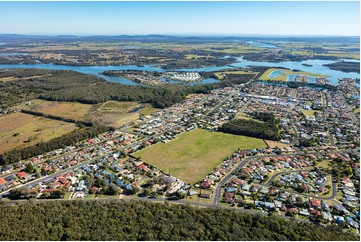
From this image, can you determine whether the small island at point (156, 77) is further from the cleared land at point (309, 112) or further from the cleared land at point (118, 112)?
the cleared land at point (309, 112)

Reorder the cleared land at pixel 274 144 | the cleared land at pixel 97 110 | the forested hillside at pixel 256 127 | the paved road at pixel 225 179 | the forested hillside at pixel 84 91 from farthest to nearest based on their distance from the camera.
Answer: the forested hillside at pixel 84 91, the cleared land at pixel 97 110, the forested hillside at pixel 256 127, the cleared land at pixel 274 144, the paved road at pixel 225 179

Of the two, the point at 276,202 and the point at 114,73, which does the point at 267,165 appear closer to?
the point at 276,202

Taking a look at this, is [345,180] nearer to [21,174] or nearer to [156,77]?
[21,174]

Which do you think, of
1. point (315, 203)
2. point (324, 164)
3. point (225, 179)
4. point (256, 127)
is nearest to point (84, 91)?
point (256, 127)

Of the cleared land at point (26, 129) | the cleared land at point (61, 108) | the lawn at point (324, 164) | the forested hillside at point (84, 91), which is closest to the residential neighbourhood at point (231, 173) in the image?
the lawn at point (324, 164)

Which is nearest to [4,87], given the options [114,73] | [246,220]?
[114,73]

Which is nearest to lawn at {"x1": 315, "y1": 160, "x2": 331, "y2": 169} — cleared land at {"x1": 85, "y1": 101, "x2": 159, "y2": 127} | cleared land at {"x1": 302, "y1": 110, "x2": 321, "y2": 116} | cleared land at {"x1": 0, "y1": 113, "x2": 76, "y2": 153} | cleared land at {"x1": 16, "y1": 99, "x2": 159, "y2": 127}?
cleared land at {"x1": 302, "y1": 110, "x2": 321, "y2": 116}

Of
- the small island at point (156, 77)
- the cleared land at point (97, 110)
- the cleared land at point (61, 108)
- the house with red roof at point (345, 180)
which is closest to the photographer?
the house with red roof at point (345, 180)
